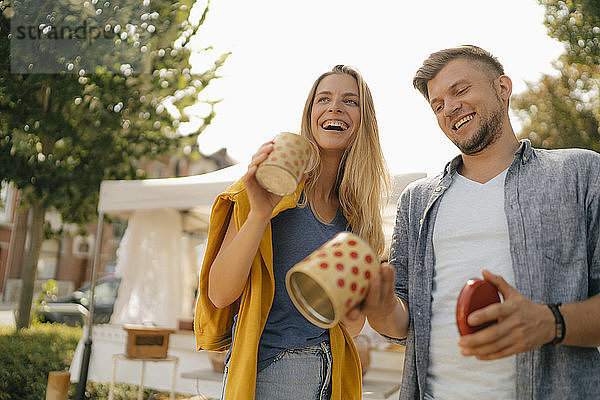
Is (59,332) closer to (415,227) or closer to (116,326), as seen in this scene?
(116,326)

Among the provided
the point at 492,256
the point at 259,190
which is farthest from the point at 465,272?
the point at 259,190

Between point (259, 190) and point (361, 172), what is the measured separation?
576 millimetres

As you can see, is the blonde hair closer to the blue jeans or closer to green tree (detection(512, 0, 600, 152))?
the blue jeans

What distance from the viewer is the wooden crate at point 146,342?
5.09 meters

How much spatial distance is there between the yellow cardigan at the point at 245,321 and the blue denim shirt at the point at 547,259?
216mm

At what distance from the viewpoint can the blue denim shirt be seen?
1.29 m

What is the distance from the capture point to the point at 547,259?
1323mm

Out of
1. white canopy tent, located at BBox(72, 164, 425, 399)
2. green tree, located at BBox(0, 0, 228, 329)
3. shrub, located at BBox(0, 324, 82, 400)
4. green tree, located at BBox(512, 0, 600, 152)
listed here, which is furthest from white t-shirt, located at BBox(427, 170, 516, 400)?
green tree, located at BBox(512, 0, 600, 152)

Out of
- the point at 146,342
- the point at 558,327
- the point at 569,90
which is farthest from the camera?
the point at 569,90

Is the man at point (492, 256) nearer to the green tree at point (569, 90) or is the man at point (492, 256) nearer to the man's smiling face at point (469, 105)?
the man's smiling face at point (469, 105)

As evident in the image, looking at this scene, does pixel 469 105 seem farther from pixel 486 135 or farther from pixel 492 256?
pixel 492 256

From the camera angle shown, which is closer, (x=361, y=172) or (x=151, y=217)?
(x=361, y=172)

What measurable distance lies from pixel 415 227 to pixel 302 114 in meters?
0.61

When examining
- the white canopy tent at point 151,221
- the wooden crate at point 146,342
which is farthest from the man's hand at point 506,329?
the wooden crate at point 146,342
